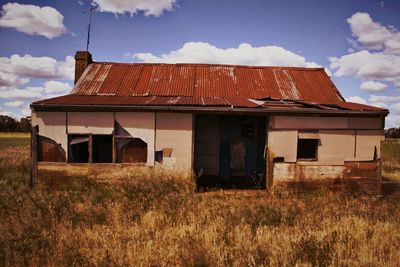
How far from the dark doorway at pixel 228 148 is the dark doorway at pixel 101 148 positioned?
3.64 meters

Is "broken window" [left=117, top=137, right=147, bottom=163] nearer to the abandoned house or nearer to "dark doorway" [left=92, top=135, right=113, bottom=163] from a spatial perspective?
the abandoned house

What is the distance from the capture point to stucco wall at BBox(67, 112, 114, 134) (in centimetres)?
943

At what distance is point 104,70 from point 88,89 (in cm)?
198

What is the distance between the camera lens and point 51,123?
944 cm

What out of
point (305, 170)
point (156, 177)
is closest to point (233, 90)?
point (305, 170)

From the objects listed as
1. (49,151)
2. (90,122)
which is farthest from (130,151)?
(49,151)

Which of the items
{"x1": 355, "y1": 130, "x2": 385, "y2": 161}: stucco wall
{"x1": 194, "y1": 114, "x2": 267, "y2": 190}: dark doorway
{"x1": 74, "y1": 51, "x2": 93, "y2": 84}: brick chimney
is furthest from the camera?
{"x1": 74, "y1": 51, "x2": 93, "y2": 84}: brick chimney

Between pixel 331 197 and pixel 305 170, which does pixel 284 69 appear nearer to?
pixel 305 170

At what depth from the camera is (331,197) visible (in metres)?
8.98

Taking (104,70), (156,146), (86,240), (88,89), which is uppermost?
(104,70)

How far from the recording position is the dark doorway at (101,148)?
1084 centimetres

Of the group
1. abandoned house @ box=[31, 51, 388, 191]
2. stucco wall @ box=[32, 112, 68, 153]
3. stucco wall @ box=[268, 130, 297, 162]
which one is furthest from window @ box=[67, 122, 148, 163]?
stucco wall @ box=[268, 130, 297, 162]

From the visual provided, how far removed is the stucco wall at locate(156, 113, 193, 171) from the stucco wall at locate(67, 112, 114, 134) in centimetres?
160

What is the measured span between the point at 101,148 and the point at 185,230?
648 centimetres
